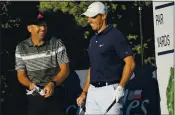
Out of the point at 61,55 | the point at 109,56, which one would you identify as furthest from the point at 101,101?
the point at 61,55

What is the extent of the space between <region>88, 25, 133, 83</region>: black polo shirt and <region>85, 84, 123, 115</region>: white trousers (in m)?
0.12

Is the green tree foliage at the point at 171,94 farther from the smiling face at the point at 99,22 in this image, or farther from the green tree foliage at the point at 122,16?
the smiling face at the point at 99,22

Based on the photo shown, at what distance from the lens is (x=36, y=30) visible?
625 centimetres

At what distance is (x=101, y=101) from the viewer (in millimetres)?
5668

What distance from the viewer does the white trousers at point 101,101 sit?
561cm

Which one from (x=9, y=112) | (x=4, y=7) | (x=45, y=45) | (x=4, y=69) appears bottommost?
(x=9, y=112)

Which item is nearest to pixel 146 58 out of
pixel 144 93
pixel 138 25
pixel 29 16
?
pixel 138 25

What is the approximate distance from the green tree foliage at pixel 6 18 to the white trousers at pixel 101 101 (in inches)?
99.0

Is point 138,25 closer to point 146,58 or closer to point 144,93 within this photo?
point 146,58

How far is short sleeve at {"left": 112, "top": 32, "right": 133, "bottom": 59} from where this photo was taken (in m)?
5.64

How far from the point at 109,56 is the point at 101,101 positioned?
546 millimetres

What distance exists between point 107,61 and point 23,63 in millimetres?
1221

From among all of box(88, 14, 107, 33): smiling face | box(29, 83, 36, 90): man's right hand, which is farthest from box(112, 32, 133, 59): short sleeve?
box(29, 83, 36, 90): man's right hand

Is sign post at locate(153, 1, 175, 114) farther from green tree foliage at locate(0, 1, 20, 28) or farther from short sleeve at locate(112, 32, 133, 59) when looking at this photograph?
green tree foliage at locate(0, 1, 20, 28)
